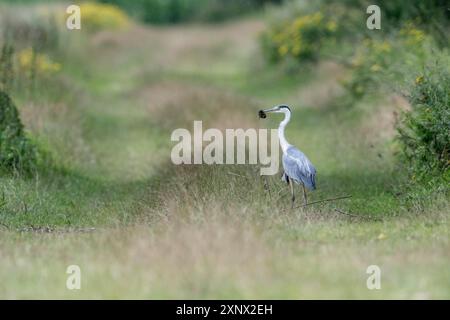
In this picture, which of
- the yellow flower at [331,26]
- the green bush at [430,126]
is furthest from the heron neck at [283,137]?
the yellow flower at [331,26]

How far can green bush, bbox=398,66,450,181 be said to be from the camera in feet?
36.5

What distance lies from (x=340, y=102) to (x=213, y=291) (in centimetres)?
1287

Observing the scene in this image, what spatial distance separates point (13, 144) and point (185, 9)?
143ft

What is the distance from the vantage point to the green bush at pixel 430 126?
11.1 metres

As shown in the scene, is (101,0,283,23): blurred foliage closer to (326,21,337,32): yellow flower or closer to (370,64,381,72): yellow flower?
(326,21,337,32): yellow flower

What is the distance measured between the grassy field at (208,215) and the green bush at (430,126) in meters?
0.38

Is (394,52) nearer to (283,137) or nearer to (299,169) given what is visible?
(283,137)

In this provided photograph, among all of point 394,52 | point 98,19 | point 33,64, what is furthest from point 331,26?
point 98,19

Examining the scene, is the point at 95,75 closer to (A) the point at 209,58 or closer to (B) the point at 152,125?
(A) the point at 209,58

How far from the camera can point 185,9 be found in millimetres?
55281

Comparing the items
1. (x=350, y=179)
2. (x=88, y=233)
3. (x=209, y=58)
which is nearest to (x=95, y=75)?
(x=209, y=58)

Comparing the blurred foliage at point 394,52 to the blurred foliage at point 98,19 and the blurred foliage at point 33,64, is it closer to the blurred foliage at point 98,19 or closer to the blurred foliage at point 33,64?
the blurred foliage at point 33,64

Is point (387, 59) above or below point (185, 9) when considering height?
below

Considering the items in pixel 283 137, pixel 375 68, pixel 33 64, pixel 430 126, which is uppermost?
pixel 33 64
